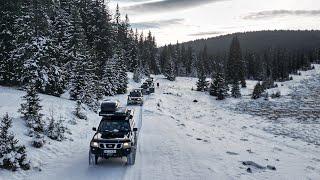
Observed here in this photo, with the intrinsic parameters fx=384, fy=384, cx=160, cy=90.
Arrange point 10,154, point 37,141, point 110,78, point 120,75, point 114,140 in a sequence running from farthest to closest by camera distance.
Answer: point 120,75, point 110,78, point 37,141, point 114,140, point 10,154

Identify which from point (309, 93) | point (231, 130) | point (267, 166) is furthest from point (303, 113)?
point (267, 166)

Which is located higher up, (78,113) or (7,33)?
(7,33)

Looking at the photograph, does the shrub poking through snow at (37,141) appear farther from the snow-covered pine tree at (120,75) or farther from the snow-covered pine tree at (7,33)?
the snow-covered pine tree at (120,75)

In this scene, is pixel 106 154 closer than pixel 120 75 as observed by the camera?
Yes

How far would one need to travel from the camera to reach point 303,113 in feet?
149

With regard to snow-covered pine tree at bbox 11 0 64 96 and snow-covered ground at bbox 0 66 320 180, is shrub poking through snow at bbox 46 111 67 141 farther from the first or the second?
snow-covered pine tree at bbox 11 0 64 96

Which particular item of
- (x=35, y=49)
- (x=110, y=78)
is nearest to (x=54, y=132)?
(x=35, y=49)

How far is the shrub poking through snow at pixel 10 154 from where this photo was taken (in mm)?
15461

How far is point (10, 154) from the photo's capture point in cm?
1558

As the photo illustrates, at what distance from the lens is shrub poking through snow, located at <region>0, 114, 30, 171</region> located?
50.7ft

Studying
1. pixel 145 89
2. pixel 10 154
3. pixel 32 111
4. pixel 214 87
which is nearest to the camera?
pixel 10 154

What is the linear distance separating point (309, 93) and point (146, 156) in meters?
55.5

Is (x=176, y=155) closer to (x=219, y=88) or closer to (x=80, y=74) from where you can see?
(x=80, y=74)

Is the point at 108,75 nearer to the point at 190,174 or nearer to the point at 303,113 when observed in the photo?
the point at 303,113
